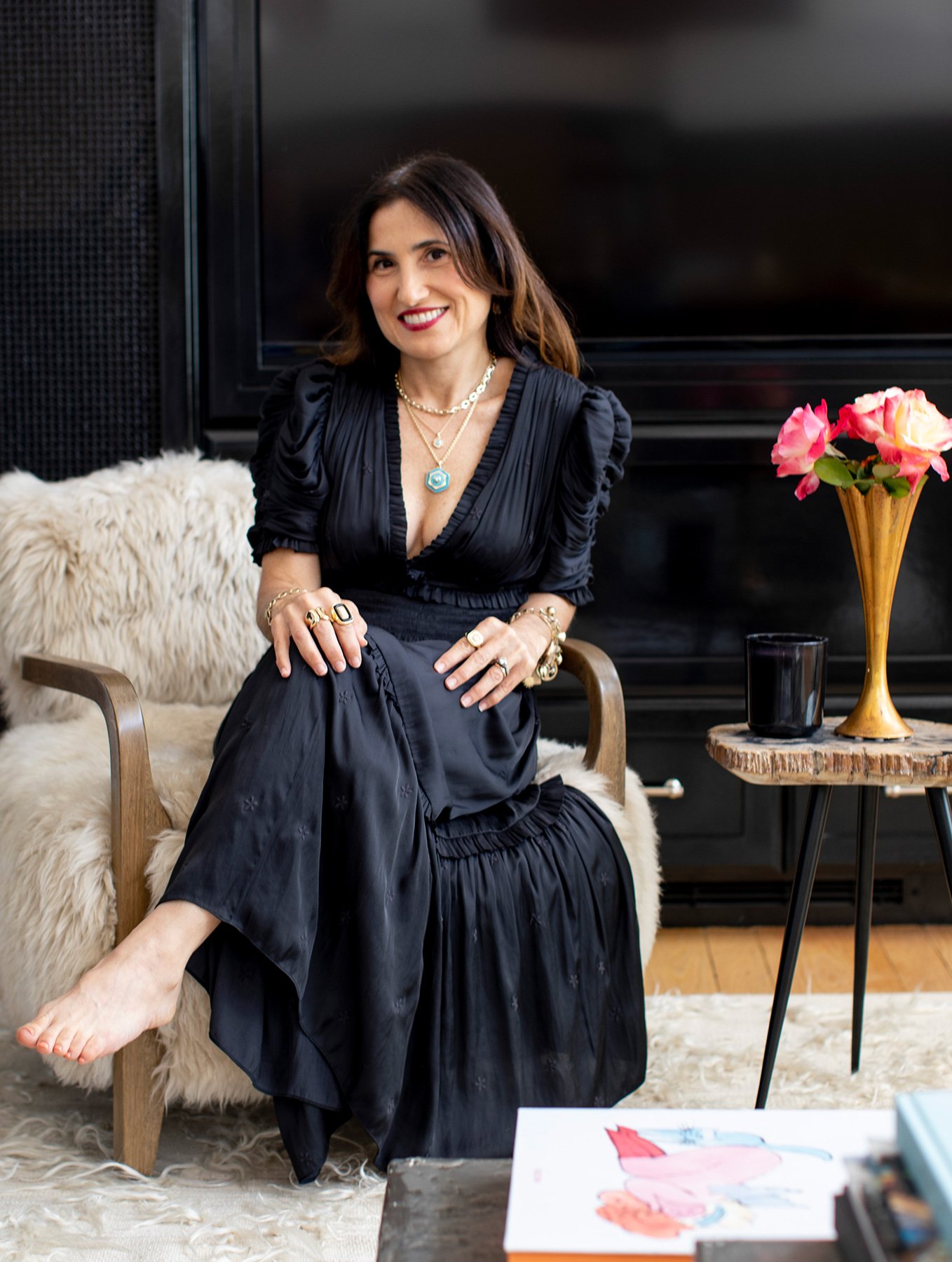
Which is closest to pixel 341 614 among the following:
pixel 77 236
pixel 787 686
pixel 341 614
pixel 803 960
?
pixel 341 614

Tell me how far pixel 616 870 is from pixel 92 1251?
30.6 inches

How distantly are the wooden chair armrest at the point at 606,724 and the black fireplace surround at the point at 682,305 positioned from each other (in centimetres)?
74

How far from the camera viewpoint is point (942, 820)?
Result: 5.04 ft

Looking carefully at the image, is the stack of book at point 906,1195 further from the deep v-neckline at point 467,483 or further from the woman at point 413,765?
the deep v-neckline at point 467,483

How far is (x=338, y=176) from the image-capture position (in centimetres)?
254

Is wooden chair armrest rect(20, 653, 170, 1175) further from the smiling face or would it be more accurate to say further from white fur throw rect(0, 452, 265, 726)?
the smiling face

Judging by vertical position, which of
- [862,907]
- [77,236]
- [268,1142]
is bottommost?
[268,1142]

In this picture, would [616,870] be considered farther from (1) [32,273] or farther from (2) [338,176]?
(1) [32,273]

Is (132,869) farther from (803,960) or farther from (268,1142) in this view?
(803,960)

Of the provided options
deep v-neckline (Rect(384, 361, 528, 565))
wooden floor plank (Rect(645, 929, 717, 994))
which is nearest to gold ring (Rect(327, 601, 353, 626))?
deep v-neckline (Rect(384, 361, 528, 565))

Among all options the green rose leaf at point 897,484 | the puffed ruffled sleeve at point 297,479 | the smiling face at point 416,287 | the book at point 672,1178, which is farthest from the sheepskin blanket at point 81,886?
the book at point 672,1178

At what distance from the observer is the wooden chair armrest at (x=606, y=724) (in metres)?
1.77

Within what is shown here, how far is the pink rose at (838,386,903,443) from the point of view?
1469mm

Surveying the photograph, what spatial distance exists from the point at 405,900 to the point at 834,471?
0.74 meters
